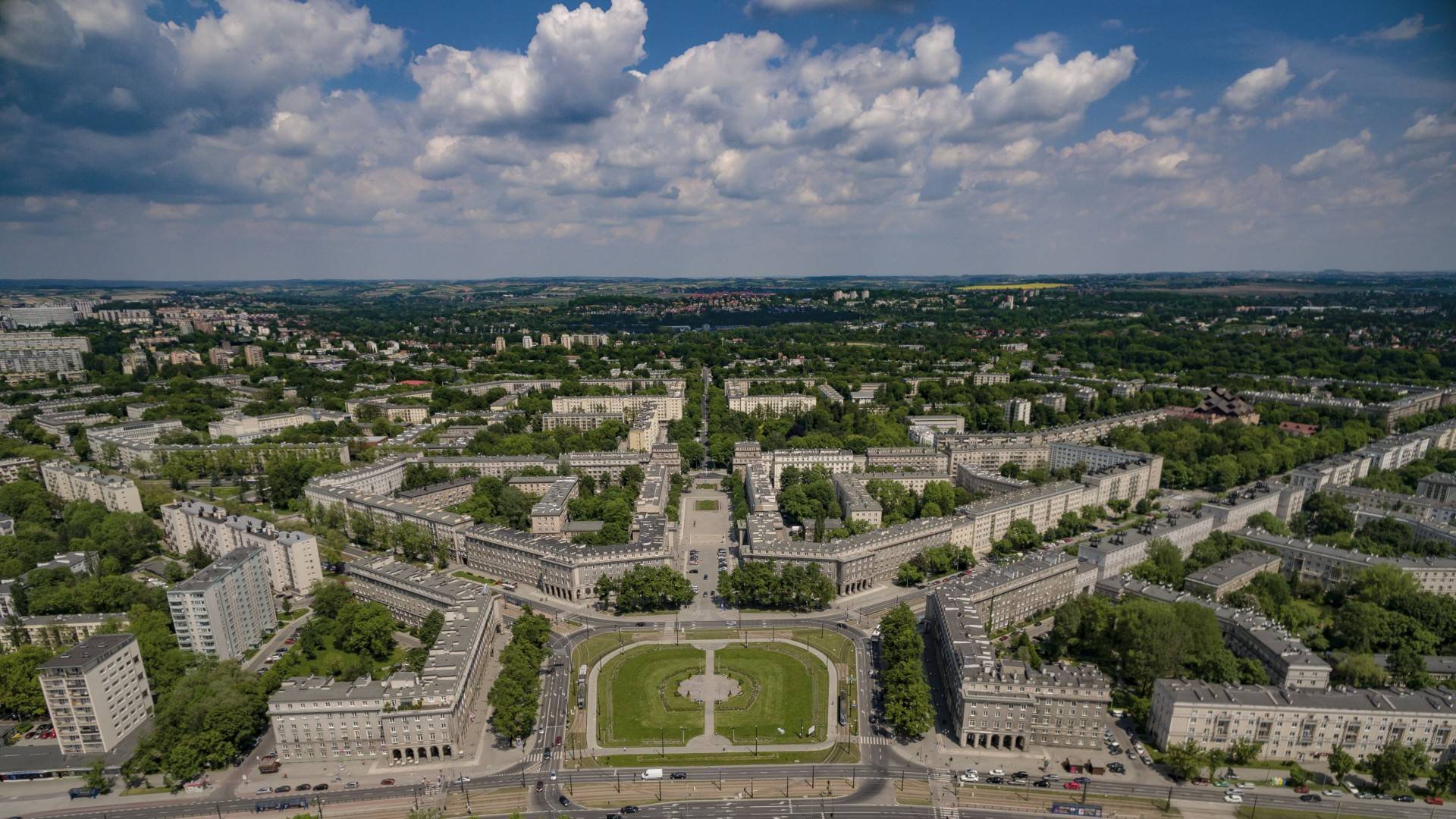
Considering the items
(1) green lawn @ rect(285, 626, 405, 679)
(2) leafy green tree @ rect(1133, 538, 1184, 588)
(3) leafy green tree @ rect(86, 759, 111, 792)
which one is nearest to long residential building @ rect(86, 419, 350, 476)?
(1) green lawn @ rect(285, 626, 405, 679)

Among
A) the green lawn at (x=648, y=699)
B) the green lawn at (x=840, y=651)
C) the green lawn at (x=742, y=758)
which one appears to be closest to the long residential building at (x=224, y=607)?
the green lawn at (x=648, y=699)

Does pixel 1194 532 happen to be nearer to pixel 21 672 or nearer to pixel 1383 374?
pixel 21 672

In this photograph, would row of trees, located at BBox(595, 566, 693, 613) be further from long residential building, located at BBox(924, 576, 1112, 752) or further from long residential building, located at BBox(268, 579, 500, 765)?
long residential building, located at BBox(924, 576, 1112, 752)

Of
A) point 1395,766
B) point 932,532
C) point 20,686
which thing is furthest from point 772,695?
point 20,686

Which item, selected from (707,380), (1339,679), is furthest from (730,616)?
(707,380)

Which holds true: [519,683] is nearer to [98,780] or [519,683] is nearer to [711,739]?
[711,739]

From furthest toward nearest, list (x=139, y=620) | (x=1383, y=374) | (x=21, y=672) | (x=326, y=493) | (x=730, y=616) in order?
(x=1383, y=374)
(x=326, y=493)
(x=730, y=616)
(x=139, y=620)
(x=21, y=672)
